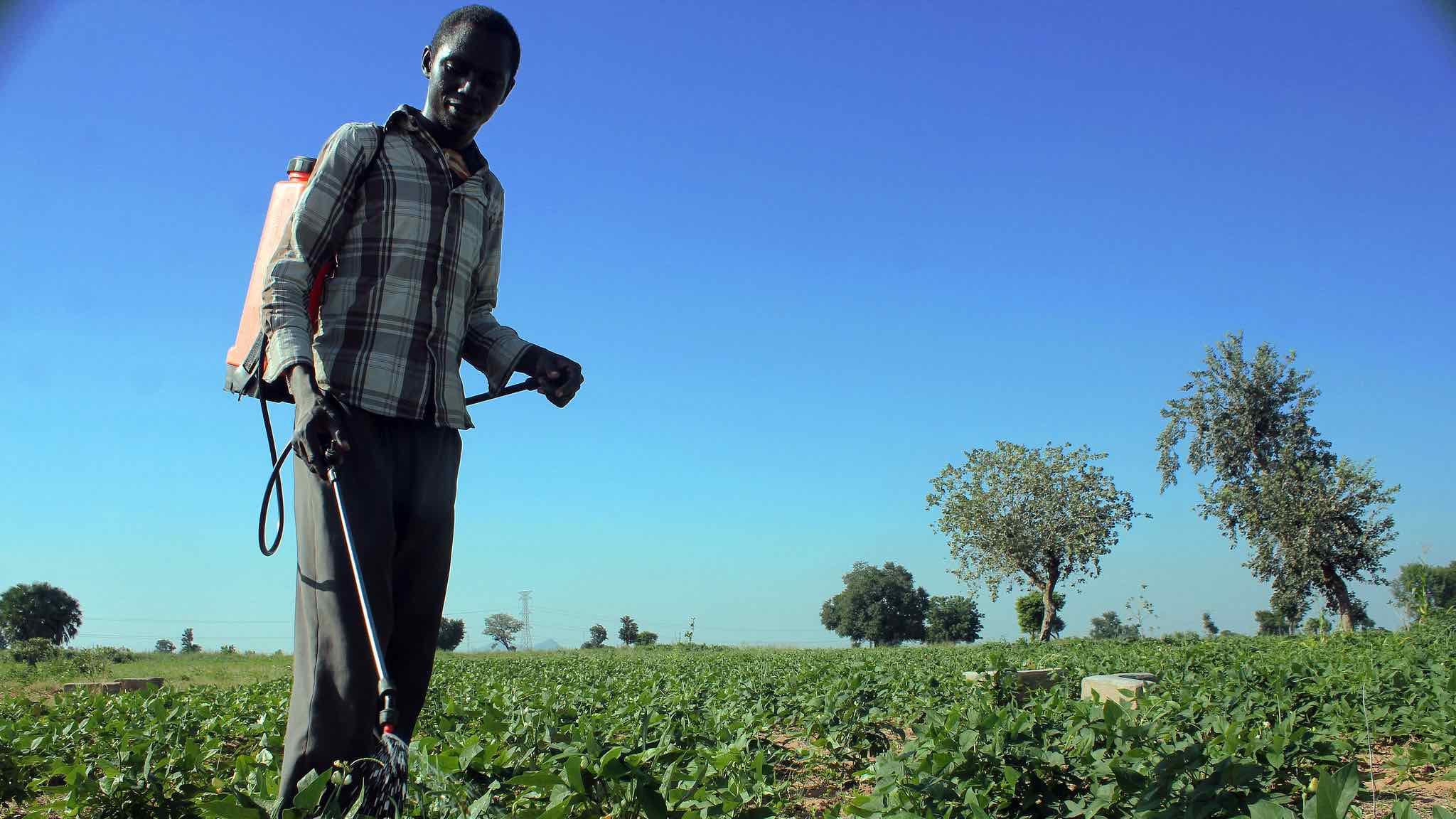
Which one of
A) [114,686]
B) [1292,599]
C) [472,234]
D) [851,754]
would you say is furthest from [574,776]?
[1292,599]

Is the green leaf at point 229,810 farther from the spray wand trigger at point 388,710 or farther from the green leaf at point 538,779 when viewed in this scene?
the green leaf at point 538,779

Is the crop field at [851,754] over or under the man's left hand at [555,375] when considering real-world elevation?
under

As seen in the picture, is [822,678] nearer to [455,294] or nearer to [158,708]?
[158,708]

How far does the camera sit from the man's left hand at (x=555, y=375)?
255 centimetres

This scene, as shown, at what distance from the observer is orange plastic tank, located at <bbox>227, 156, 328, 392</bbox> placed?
84.8 inches

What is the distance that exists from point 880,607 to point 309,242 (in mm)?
82962

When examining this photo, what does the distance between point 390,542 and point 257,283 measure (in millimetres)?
733

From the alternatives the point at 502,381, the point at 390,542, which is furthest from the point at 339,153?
the point at 390,542

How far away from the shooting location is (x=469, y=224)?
2.43 m

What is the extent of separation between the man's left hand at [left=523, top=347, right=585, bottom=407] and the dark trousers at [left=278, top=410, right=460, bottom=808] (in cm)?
32

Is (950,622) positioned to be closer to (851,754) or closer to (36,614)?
(36,614)

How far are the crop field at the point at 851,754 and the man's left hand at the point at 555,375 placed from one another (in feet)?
3.13

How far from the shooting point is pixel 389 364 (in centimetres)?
218

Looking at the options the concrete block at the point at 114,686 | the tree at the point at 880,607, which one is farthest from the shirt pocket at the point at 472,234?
the tree at the point at 880,607
